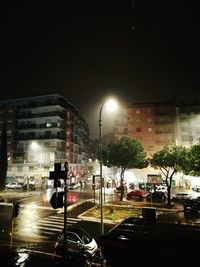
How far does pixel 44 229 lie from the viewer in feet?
63.3

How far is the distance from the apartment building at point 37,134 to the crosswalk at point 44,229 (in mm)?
47461

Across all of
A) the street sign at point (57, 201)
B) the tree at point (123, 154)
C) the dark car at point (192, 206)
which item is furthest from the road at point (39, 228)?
the tree at point (123, 154)

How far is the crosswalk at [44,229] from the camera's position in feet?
56.2

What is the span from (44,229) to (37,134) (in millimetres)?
59559

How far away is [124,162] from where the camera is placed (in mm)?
35688

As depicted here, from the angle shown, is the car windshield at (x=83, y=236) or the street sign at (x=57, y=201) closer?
the street sign at (x=57, y=201)

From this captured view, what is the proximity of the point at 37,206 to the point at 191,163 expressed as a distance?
20.5m

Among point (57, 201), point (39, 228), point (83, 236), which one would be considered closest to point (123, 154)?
point (39, 228)

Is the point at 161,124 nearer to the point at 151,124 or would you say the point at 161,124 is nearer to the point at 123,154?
the point at 151,124

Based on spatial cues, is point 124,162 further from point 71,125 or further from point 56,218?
point 71,125

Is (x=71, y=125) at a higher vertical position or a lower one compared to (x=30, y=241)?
higher

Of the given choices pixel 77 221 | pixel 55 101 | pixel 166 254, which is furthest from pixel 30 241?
pixel 55 101

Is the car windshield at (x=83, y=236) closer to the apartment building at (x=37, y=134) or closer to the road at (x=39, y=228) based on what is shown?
the road at (x=39, y=228)

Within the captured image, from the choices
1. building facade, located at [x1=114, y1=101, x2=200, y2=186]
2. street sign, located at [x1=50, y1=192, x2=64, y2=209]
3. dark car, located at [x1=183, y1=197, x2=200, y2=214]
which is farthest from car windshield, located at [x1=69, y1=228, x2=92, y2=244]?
building facade, located at [x1=114, y1=101, x2=200, y2=186]
